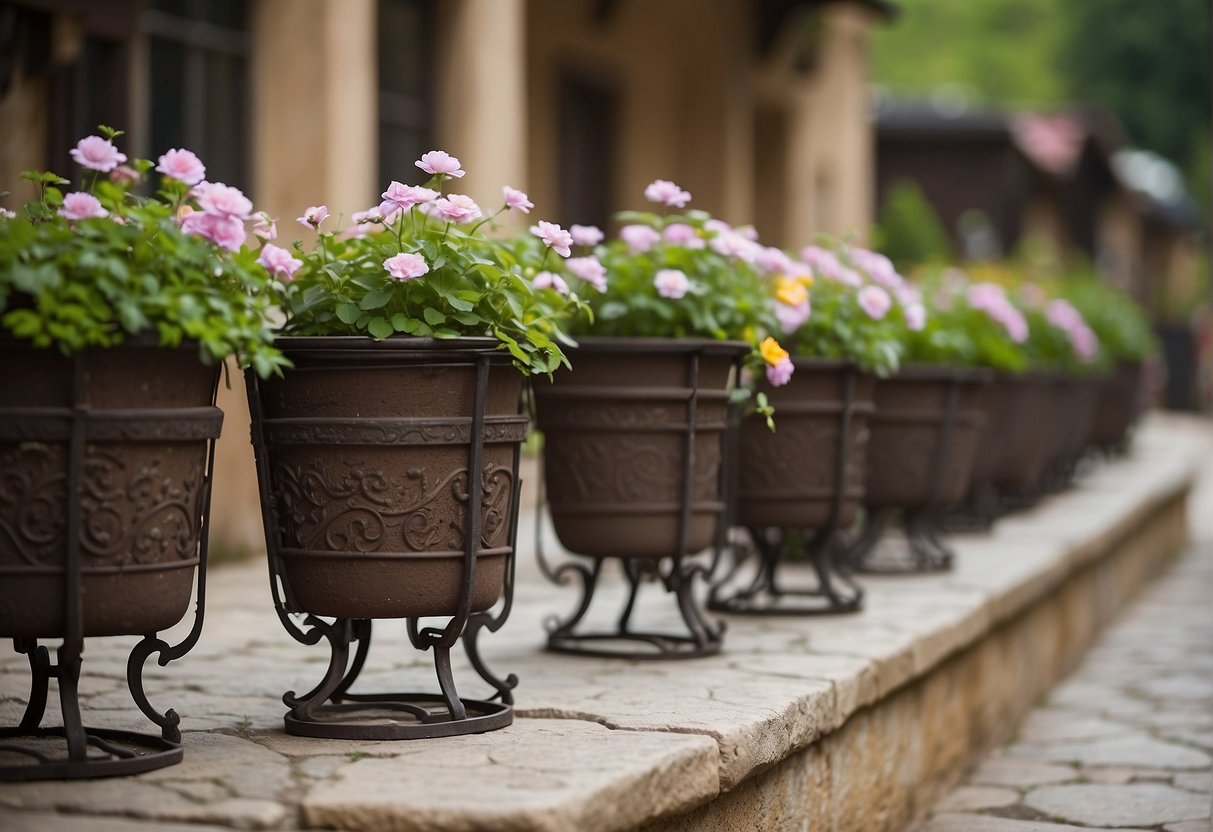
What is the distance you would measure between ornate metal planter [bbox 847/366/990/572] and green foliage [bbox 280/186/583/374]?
9.00ft

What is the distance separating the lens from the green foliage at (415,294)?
2.85m

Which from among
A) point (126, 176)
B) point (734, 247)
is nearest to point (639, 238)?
point (734, 247)

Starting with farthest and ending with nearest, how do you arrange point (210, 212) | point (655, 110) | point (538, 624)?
point (655, 110)
point (538, 624)
point (210, 212)

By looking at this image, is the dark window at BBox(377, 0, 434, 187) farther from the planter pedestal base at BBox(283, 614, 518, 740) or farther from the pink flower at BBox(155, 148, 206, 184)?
the pink flower at BBox(155, 148, 206, 184)

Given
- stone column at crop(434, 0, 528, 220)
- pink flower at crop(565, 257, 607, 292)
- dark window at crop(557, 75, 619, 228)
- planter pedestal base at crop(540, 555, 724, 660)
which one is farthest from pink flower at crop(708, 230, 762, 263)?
dark window at crop(557, 75, 619, 228)

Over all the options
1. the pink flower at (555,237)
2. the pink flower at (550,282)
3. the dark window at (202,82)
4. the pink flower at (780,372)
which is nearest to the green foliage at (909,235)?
the dark window at (202,82)

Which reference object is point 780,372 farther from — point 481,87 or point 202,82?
point 481,87

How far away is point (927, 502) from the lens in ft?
18.4

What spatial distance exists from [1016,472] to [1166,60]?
135 feet

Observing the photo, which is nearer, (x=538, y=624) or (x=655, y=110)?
(x=538, y=624)

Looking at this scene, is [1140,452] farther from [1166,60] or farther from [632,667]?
[1166,60]

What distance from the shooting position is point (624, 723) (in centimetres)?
296

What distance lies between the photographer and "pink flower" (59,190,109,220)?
2.46m

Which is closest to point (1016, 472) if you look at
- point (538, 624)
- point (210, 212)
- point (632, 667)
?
point (538, 624)
